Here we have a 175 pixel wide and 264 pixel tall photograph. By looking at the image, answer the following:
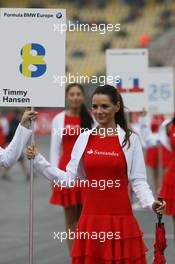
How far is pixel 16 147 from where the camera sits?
5723mm

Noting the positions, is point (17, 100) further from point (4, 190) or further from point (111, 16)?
point (111, 16)

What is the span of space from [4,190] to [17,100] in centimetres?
1071

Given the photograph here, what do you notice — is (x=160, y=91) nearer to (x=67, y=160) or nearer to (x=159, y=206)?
(x=67, y=160)

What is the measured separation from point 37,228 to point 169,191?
299 centimetres

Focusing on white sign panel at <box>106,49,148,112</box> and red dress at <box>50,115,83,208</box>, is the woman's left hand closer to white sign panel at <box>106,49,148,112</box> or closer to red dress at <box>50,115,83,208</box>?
red dress at <box>50,115,83,208</box>

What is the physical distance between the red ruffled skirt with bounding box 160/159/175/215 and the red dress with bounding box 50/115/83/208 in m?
0.91

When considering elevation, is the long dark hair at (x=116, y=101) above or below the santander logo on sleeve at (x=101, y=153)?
above

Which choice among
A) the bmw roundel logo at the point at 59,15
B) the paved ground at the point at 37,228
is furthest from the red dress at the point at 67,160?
the bmw roundel logo at the point at 59,15

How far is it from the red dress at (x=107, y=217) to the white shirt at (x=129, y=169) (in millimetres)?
49

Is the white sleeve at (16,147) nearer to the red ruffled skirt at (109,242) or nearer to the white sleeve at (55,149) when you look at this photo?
the red ruffled skirt at (109,242)

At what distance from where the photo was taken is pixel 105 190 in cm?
552

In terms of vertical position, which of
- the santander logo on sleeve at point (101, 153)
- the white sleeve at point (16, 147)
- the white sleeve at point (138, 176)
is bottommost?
the white sleeve at point (138, 176)

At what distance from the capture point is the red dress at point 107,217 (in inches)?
215

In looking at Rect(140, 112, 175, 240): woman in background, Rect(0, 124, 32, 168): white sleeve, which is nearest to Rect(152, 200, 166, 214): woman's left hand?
Rect(0, 124, 32, 168): white sleeve
